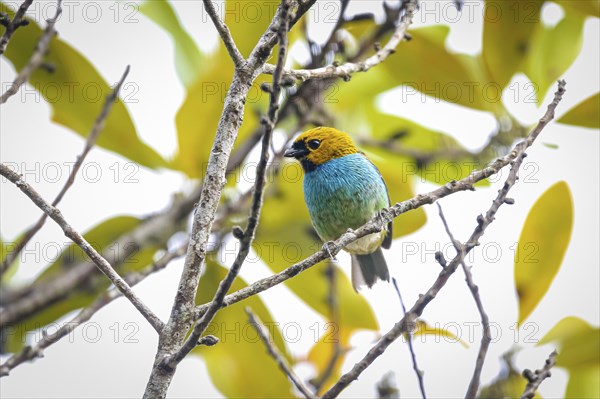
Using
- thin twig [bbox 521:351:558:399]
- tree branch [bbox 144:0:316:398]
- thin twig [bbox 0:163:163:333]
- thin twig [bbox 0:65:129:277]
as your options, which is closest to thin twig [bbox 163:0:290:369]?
tree branch [bbox 144:0:316:398]

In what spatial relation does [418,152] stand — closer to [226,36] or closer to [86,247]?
[226,36]

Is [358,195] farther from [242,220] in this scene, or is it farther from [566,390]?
[566,390]

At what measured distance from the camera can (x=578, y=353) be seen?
119 inches

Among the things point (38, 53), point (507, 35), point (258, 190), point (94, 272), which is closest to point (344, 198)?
point (507, 35)

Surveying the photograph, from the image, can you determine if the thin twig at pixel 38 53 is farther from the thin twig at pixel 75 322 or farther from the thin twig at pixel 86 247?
the thin twig at pixel 75 322

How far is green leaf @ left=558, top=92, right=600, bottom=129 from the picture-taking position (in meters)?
3.24

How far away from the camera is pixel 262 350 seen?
3225 mm

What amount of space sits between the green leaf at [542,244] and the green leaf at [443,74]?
0.69 meters

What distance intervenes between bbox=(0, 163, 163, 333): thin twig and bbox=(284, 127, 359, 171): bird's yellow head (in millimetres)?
2956

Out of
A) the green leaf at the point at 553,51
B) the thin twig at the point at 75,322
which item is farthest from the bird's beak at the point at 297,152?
the thin twig at the point at 75,322

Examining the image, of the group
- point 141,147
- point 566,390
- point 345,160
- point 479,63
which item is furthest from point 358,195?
point 566,390

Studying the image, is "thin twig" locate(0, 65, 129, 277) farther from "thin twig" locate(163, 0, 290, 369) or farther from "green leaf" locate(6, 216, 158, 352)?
"thin twig" locate(163, 0, 290, 369)

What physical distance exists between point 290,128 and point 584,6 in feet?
5.39

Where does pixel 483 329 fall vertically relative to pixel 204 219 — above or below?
below
